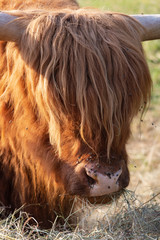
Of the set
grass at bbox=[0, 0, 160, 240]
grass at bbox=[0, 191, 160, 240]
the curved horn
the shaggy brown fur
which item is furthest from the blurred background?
the shaggy brown fur

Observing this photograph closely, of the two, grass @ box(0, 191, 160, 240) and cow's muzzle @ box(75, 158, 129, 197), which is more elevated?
cow's muzzle @ box(75, 158, 129, 197)

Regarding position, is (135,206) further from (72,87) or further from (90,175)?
(72,87)

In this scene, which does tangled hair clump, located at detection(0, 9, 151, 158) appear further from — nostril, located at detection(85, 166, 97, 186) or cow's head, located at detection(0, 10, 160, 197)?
nostril, located at detection(85, 166, 97, 186)

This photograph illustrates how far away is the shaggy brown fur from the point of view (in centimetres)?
265

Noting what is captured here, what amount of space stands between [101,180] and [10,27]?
105 centimetres

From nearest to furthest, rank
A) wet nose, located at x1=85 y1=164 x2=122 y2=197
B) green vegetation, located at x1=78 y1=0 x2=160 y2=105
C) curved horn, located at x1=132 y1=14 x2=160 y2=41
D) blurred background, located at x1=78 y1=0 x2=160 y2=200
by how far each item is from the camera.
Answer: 1. wet nose, located at x1=85 y1=164 x2=122 y2=197
2. curved horn, located at x1=132 y1=14 x2=160 y2=41
3. blurred background, located at x1=78 y1=0 x2=160 y2=200
4. green vegetation, located at x1=78 y1=0 x2=160 y2=105

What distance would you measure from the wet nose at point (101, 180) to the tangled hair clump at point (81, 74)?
0.52 ft

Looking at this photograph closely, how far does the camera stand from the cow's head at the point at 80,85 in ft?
8.62

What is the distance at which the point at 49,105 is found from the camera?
266 centimetres

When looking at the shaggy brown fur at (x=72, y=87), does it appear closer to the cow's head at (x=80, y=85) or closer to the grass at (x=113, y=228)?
the cow's head at (x=80, y=85)

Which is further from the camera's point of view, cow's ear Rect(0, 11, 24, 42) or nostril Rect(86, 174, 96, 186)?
cow's ear Rect(0, 11, 24, 42)

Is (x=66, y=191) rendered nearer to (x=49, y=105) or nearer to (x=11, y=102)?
(x=49, y=105)

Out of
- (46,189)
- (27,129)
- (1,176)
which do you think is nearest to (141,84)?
(27,129)

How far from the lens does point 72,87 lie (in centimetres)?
267
